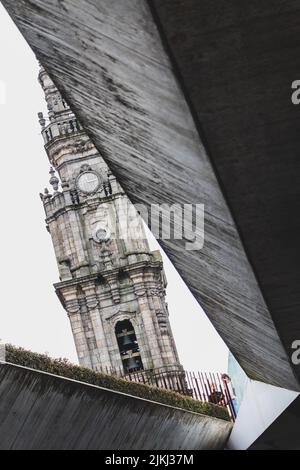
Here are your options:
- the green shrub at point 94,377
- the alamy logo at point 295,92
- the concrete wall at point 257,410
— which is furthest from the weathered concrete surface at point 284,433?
the alamy logo at point 295,92

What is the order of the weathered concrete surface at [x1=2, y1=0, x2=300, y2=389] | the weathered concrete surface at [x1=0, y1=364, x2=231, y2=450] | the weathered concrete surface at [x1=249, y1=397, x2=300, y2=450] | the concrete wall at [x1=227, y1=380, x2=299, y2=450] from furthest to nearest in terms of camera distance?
the weathered concrete surface at [x1=249, y1=397, x2=300, y2=450], the concrete wall at [x1=227, y1=380, x2=299, y2=450], the weathered concrete surface at [x1=0, y1=364, x2=231, y2=450], the weathered concrete surface at [x1=2, y1=0, x2=300, y2=389]

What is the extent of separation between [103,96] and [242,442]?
15276 mm

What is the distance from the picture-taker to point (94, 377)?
12375mm

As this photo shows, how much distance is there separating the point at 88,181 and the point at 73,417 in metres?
42.8

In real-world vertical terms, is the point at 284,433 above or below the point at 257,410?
below

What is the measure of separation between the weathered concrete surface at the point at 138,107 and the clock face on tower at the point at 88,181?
4448 centimetres

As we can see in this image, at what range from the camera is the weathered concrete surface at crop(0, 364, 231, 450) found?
30.3ft

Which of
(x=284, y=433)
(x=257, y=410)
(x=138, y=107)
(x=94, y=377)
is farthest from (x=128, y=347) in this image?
(x=138, y=107)

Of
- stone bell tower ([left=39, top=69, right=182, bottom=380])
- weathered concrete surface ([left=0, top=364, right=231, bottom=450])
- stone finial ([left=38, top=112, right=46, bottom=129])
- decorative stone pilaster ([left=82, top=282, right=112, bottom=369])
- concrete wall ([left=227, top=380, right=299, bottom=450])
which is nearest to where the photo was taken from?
weathered concrete surface ([left=0, top=364, right=231, bottom=450])

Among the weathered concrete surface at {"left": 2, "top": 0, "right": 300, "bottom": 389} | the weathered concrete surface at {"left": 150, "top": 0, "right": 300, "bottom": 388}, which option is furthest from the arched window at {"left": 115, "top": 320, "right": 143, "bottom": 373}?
the weathered concrete surface at {"left": 150, "top": 0, "right": 300, "bottom": 388}

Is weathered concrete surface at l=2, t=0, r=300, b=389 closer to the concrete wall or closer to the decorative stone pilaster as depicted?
the concrete wall

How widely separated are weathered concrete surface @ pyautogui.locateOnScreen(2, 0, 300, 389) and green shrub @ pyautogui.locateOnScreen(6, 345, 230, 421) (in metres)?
2.35

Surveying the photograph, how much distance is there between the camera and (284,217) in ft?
19.3

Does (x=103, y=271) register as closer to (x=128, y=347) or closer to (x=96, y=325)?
(x=96, y=325)
